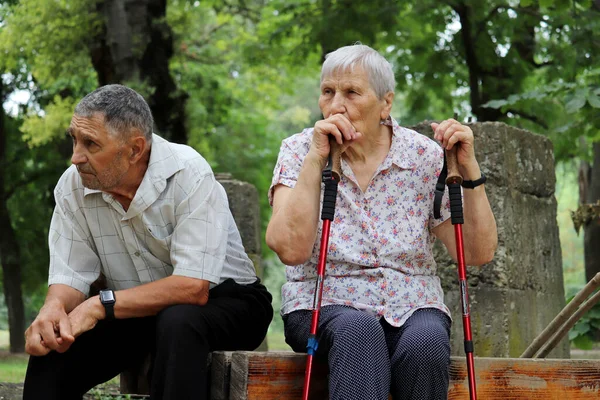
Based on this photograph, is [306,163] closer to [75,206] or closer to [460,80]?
[75,206]

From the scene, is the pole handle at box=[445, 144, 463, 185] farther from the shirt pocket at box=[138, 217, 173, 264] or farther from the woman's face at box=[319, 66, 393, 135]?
the shirt pocket at box=[138, 217, 173, 264]

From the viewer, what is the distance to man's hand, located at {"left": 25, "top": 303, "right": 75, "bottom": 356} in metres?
3.42

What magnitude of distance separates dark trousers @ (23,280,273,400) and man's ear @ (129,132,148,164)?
1.96 feet

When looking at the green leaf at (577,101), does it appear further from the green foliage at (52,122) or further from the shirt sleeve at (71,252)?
the green foliage at (52,122)

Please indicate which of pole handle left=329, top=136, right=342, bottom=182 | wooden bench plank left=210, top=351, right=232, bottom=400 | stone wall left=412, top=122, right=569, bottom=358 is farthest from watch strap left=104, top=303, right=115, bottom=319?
stone wall left=412, top=122, right=569, bottom=358

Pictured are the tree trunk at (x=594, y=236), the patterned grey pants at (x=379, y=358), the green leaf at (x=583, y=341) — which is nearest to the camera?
the patterned grey pants at (x=379, y=358)

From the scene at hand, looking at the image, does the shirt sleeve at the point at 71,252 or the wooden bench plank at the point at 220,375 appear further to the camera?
the shirt sleeve at the point at 71,252

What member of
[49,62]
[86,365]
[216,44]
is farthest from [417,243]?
[216,44]

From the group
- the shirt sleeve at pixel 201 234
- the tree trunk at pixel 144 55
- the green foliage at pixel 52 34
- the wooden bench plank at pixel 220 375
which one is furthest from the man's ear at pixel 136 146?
the green foliage at pixel 52 34

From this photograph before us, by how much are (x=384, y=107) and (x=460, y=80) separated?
25.3 ft

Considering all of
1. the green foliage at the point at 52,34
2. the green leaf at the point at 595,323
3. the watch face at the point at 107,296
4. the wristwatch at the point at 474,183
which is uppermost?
the green foliage at the point at 52,34

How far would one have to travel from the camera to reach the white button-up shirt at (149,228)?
359 cm

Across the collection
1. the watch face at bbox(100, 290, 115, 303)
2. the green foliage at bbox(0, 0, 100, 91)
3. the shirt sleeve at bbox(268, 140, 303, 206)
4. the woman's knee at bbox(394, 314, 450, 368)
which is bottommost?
the woman's knee at bbox(394, 314, 450, 368)

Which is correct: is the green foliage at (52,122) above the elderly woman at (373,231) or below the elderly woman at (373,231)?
above
